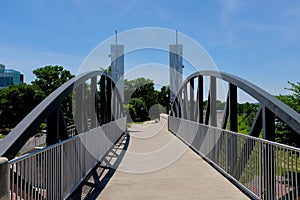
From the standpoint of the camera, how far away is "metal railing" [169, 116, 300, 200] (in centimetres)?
327

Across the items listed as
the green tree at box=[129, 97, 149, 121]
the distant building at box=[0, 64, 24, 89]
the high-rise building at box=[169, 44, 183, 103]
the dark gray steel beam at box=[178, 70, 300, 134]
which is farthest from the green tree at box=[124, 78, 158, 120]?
the distant building at box=[0, 64, 24, 89]

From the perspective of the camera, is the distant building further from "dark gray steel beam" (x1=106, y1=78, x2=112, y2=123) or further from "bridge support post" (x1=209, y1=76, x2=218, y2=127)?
"bridge support post" (x1=209, y1=76, x2=218, y2=127)

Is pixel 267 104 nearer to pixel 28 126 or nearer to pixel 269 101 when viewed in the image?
pixel 269 101

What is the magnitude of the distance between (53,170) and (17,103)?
34.0 meters

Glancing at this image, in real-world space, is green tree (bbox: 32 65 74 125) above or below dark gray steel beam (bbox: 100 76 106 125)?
above

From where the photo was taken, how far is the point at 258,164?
4094 millimetres

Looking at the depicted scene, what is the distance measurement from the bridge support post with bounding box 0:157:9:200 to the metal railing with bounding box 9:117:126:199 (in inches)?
5.1

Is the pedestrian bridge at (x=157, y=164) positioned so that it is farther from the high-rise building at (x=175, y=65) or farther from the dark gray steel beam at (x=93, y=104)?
the high-rise building at (x=175, y=65)

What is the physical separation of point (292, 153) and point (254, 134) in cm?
153

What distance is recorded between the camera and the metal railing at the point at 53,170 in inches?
102

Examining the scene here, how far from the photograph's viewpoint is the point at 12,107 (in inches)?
1346

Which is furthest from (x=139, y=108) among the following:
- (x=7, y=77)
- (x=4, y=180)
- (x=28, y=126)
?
(x=7, y=77)

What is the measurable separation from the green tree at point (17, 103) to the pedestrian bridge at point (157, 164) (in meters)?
27.7

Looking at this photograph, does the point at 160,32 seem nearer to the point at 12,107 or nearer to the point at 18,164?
the point at 18,164
